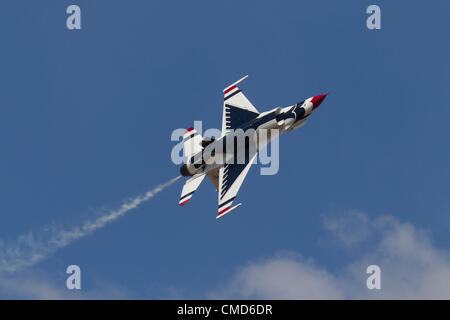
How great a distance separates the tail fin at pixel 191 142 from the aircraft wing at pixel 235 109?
3312mm

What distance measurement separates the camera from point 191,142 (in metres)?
82.1

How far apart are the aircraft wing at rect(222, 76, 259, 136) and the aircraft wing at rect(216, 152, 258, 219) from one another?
494 centimetres

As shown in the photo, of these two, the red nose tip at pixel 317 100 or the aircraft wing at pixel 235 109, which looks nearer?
the red nose tip at pixel 317 100

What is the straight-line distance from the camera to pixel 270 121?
7688 centimetres

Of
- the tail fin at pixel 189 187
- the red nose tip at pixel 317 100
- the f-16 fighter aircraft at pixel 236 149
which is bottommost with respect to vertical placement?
the tail fin at pixel 189 187

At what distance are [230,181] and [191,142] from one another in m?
8.42

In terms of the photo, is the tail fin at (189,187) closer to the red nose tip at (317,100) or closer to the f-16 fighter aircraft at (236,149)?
the f-16 fighter aircraft at (236,149)

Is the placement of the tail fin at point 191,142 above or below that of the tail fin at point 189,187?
above

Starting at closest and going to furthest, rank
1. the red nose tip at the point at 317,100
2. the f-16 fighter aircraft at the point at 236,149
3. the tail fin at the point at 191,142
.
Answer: the f-16 fighter aircraft at the point at 236,149 → the red nose tip at the point at 317,100 → the tail fin at the point at 191,142

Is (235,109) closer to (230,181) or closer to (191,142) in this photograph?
(191,142)

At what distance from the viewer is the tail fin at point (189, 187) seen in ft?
252

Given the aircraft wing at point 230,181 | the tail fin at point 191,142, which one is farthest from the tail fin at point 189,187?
the tail fin at point 191,142
